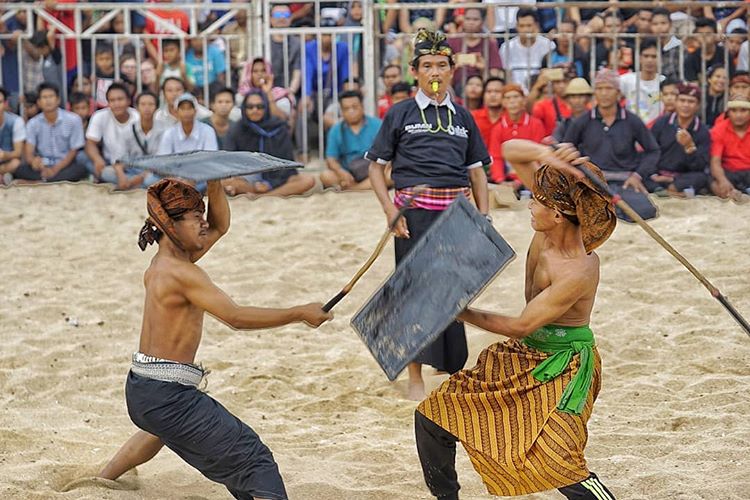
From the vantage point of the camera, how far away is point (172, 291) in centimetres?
405

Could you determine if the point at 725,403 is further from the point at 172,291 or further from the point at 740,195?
the point at 740,195

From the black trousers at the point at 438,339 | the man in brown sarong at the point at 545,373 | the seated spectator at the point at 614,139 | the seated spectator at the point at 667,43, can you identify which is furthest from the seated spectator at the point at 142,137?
the man in brown sarong at the point at 545,373

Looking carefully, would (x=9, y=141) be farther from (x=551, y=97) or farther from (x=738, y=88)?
(x=738, y=88)

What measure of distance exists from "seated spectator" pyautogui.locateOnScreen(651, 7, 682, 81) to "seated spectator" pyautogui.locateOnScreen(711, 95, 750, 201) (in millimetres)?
871

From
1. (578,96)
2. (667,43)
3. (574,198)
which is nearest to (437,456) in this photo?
(574,198)

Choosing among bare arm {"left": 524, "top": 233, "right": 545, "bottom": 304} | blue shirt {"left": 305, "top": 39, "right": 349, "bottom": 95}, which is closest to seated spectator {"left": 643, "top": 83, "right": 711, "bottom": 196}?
blue shirt {"left": 305, "top": 39, "right": 349, "bottom": 95}

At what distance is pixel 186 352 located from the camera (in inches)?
163

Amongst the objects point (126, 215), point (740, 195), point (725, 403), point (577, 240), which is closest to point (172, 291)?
point (577, 240)

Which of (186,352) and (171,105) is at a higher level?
(171,105)

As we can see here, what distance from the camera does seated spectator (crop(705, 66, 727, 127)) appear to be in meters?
10.5

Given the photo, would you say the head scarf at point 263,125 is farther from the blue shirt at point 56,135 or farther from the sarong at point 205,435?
the sarong at point 205,435

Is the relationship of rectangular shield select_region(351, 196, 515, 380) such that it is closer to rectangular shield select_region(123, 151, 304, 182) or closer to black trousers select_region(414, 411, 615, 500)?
black trousers select_region(414, 411, 615, 500)

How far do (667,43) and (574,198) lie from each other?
7371 millimetres

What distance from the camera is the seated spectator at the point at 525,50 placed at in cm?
1088
